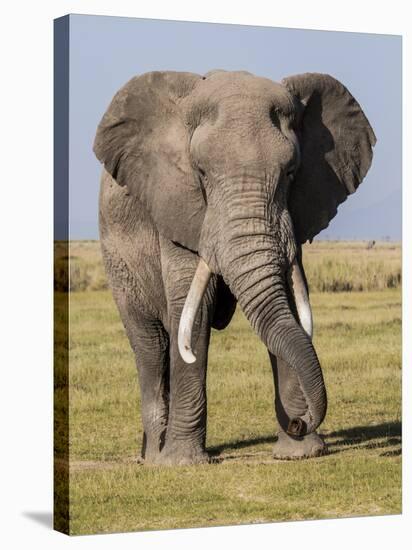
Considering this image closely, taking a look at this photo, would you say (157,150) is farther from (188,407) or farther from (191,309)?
(188,407)

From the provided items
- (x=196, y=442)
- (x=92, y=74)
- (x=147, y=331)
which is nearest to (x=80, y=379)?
(x=147, y=331)

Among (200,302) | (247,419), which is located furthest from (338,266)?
(200,302)

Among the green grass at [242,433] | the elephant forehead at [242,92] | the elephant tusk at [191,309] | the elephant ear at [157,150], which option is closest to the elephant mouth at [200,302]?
the elephant tusk at [191,309]

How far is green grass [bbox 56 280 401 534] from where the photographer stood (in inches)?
461

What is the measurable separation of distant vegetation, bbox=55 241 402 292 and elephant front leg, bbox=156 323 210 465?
35.2 inches

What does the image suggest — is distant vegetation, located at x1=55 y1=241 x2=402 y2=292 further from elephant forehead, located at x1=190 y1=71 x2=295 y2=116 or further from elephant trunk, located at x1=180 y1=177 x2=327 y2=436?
elephant forehead, located at x1=190 y1=71 x2=295 y2=116

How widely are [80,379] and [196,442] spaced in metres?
2.27

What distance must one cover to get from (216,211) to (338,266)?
508 centimetres

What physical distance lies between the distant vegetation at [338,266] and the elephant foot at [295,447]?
150 centimetres

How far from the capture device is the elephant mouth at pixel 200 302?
11578mm

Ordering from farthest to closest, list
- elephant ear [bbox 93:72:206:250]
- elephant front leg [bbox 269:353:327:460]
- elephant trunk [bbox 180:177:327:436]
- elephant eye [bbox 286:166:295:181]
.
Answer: elephant front leg [bbox 269:353:327:460]
elephant ear [bbox 93:72:206:250]
elephant eye [bbox 286:166:295:181]
elephant trunk [bbox 180:177:327:436]

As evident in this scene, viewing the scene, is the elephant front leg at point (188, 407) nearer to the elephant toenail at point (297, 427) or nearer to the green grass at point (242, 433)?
the green grass at point (242, 433)

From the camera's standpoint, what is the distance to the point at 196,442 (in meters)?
12.2

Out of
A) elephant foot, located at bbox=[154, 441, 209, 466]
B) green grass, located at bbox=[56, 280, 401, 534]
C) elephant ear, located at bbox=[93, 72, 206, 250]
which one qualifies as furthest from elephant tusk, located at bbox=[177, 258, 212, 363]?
green grass, located at bbox=[56, 280, 401, 534]
